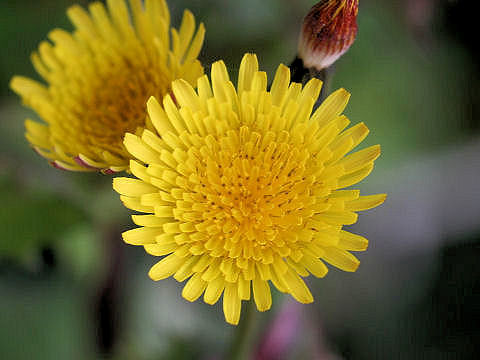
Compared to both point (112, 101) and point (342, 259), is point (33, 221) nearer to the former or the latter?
point (112, 101)

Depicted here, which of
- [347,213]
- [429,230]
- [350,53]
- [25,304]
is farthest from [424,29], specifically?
[25,304]

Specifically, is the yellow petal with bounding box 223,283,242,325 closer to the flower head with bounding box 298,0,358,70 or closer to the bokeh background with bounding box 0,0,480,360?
the flower head with bounding box 298,0,358,70

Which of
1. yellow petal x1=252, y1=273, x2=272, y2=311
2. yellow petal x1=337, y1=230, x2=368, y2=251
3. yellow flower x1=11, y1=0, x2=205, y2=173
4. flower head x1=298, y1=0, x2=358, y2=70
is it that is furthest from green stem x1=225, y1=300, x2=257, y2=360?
flower head x1=298, y1=0, x2=358, y2=70

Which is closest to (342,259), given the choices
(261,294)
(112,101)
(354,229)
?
(261,294)

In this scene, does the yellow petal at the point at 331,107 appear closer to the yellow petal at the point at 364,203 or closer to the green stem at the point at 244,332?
the yellow petal at the point at 364,203

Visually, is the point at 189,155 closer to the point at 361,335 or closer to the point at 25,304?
the point at 25,304

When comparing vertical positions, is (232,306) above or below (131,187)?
below
